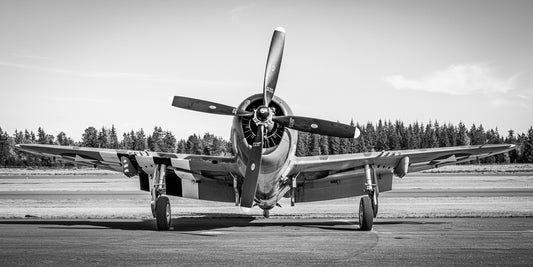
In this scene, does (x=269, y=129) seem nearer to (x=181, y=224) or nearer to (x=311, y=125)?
(x=311, y=125)

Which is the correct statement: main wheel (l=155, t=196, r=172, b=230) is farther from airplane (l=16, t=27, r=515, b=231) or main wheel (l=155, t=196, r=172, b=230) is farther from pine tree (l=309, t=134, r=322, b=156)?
pine tree (l=309, t=134, r=322, b=156)

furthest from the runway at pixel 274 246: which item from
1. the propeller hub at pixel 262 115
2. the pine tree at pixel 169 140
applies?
the pine tree at pixel 169 140

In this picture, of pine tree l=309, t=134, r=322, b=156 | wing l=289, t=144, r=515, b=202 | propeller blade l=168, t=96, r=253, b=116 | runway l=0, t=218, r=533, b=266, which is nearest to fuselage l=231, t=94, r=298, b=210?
propeller blade l=168, t=96, r=253, b=116

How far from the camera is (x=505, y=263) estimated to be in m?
9.77

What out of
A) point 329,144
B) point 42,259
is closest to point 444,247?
point 42,259

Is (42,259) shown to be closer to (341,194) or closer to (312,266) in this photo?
(312,266)

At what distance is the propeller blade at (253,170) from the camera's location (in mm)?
16109

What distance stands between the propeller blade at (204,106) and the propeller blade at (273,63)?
82cm

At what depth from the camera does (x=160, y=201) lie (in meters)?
17.3

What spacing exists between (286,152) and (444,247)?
6239 millimetres

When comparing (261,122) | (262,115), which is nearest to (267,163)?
(261,122)

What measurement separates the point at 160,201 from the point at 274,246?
6.00m

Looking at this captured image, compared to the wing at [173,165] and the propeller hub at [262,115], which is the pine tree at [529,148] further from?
the propeller hub at [262,115]

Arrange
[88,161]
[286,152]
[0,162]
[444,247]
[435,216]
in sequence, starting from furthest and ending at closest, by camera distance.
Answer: [0,162] → [435,216] → [88,161] → [286,152] → [444,247]
